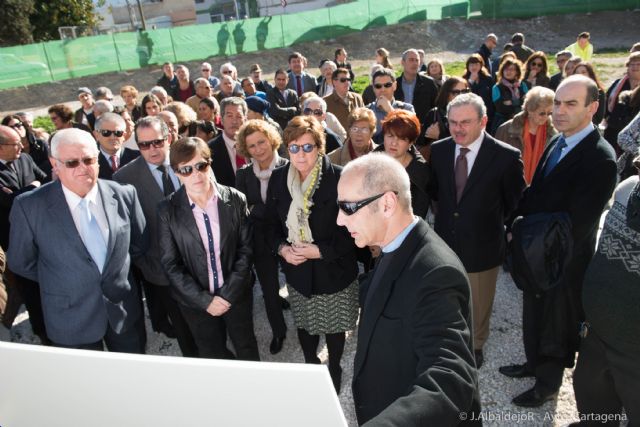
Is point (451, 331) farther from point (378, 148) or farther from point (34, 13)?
point (34, 13)

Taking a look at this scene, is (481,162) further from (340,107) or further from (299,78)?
(299,78)

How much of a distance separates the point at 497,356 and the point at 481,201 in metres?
1.45

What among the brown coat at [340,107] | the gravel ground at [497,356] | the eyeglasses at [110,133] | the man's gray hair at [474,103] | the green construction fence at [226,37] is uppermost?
the green construction fence at [226,37]

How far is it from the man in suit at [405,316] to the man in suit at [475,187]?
1500 mm

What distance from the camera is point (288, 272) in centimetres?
336

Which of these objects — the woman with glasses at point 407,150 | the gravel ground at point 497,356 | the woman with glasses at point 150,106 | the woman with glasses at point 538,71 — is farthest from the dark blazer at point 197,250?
the woman with glasses at point 538,71

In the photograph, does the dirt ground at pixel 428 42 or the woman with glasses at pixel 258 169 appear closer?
the woman with glasses at pixel 258 169

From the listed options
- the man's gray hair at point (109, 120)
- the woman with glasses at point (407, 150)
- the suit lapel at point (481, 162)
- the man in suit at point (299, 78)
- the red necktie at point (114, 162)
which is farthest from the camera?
the man in suit at point (299, 78)

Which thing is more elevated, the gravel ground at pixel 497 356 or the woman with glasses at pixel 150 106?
the woman with glasses at pixel 150 106

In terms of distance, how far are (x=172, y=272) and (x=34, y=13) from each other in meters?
38.2

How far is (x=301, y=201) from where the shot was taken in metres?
3.18

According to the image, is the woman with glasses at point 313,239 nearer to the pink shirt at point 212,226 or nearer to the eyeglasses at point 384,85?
the pink shirt at point 212,226

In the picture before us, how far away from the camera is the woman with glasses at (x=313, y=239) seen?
3.18 m

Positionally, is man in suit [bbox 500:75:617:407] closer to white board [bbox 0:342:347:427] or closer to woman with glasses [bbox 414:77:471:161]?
woman with glasses [bbox 414:77:471:161]
